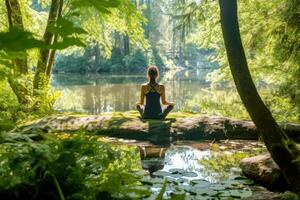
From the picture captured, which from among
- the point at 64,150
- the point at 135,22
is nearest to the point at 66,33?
the point at 64,150

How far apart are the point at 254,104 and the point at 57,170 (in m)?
2.75

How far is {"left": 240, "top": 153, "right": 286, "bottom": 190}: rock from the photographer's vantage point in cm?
435

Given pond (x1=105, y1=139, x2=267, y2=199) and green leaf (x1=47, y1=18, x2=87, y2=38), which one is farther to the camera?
pond (x1=105, y1=139, x2=267, y2=199)

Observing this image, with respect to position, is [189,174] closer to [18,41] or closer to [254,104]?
[254,104]

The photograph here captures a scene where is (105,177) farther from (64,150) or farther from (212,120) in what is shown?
(212,120)

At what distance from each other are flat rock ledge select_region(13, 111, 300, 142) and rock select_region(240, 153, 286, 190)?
228 cm

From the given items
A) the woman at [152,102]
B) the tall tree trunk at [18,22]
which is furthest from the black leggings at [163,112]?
the tall tree trunk at [18,22]

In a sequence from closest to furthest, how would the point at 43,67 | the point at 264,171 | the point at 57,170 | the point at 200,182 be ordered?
the point at 57,170
the point at 200,182
the point at 264,171
the point at 43,67

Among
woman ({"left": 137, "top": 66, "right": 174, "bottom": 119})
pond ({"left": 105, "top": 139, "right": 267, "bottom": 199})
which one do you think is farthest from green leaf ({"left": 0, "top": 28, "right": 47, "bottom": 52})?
woman ({"left": 137, "top": 66, "right": 174, "bottom": 119})

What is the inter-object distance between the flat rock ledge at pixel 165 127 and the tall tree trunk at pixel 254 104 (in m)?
3.12

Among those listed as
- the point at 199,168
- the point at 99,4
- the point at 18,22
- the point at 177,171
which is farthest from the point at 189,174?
the point at 18,22

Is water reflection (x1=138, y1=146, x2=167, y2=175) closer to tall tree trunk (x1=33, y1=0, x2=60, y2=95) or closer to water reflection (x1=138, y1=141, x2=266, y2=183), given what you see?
water reflection (x1=138, y1=141, x2=266, y2=183)

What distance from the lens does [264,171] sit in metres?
4.50

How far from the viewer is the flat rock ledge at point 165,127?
7.17 meters
